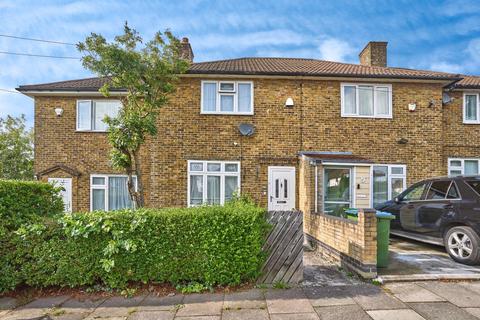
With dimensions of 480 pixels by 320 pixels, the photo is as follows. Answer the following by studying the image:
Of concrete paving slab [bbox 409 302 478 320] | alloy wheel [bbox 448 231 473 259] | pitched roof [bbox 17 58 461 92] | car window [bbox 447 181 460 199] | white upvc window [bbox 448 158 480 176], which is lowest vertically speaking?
concrete paving slab [bbox 409 302 478 320]

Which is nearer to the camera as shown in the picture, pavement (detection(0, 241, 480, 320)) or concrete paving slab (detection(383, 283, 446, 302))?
pavement (detection(0, 241, 480, 320))

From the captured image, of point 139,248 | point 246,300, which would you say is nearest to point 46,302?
point 139,248

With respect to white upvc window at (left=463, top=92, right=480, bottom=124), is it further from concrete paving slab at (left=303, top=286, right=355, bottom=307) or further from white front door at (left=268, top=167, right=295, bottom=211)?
concrete paving slab at (left=303, top=286, right=355, bottom=307)

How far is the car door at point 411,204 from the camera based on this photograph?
21.2 feet

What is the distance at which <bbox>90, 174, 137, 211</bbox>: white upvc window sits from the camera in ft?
33.7

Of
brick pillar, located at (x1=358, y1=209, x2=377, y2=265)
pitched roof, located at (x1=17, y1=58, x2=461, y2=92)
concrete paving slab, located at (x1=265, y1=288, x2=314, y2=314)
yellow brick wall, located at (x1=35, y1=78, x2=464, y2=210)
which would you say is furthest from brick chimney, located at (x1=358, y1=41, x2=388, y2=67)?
concrete paving slab, located at (x1=265, y1=288, x2=314, y2=314)

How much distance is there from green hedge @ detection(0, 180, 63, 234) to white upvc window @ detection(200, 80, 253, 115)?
18.8 ft

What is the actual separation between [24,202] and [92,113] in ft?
21.8

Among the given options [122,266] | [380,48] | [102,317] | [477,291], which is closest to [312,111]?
[380,48]

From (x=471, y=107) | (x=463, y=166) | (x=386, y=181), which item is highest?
(x=471, y=107)

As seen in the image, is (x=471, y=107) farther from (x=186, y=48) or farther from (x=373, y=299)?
(x=186, y=48)

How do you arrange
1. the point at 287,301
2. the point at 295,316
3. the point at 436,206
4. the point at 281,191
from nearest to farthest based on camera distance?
the point at 295,316, the point at 287,301, the point at 436,206, the point at 281,191

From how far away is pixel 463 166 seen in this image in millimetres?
10234

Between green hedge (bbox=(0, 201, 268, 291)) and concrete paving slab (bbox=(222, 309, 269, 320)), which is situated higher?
green hedge (bbox=(0, 201, 268, 291))
